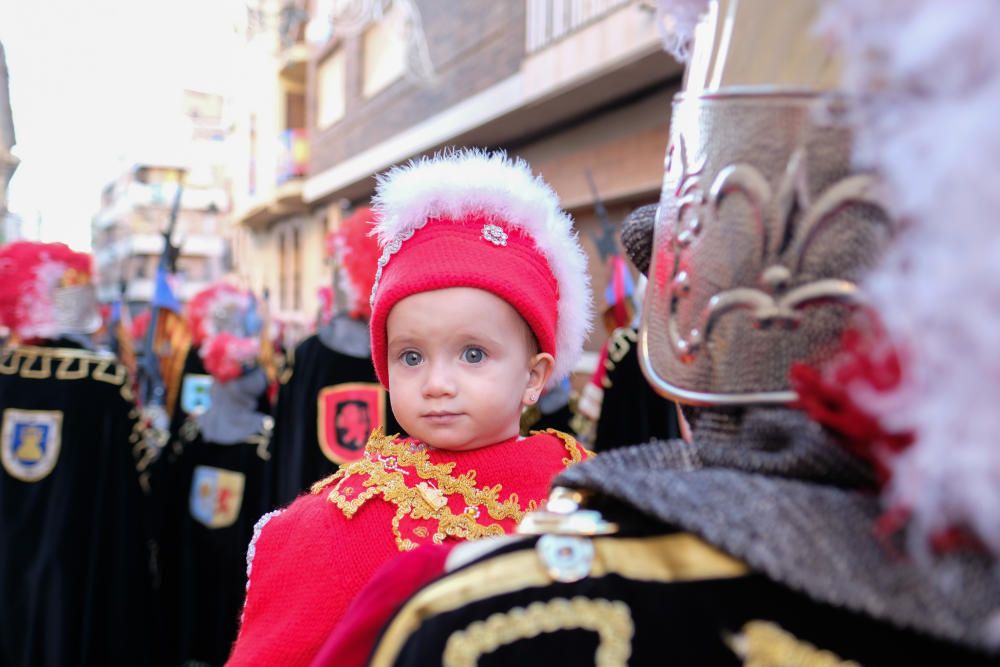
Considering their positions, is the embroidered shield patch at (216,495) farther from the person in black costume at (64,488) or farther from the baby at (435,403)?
the baby at (435,403)

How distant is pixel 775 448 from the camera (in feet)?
2.52

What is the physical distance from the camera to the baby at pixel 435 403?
1417 millimetres

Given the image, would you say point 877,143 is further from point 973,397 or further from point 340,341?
point 340,341

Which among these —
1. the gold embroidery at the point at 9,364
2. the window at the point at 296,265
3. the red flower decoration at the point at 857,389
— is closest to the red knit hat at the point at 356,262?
the gold embroidery at the point at 9,364

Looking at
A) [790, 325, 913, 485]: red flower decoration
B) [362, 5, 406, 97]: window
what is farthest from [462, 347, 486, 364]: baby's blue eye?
[362, 5, 406, 97]: window

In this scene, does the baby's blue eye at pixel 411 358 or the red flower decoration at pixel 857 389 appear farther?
the baby's blue eye at pixel 411 358

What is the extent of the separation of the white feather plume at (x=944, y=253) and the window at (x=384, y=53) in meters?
10.1

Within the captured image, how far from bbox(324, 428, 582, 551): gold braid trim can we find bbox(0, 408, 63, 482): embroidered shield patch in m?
3.19

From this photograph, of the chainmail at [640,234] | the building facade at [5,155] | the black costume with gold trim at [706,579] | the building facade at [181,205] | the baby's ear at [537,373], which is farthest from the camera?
the building facade at [181,205]

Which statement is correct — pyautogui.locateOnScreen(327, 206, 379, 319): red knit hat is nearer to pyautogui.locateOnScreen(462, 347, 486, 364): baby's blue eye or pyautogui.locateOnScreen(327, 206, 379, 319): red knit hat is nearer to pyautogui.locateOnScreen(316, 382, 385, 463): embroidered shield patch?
pyautogui.locateOnScreen(316, 382, 385, 463): embroidered shield patch

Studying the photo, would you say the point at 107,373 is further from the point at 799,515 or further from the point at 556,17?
the point at 556,17

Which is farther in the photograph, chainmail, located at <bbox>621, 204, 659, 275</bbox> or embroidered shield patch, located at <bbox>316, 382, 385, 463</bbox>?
embroidered shield patch, located at <bbox>316, 382, 385, 463</bbox>

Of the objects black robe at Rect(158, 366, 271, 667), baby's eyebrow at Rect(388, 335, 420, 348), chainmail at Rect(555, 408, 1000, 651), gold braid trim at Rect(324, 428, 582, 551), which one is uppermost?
baby's eyebrow at Rect(388, 335, 420, 348)

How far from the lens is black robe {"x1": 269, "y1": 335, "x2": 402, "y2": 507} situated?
13.4 ft
